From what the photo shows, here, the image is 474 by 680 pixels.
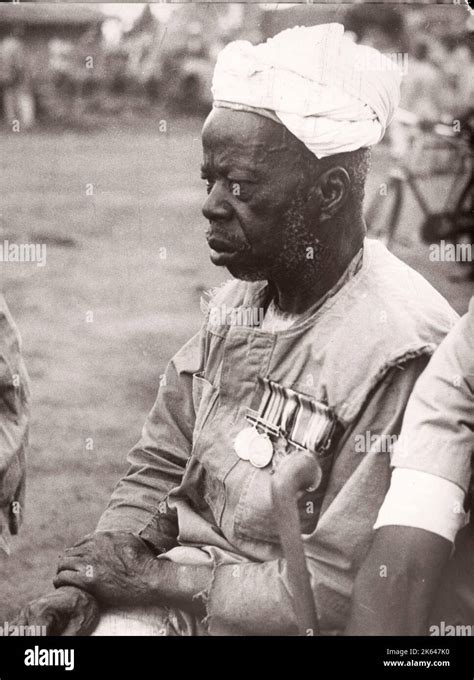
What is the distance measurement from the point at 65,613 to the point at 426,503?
98cm

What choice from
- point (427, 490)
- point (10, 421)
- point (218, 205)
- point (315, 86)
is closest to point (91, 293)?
point (10, 421)

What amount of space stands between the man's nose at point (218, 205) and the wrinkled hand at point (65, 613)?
1.02 meters

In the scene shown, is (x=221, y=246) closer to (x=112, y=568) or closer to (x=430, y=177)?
(x=112, y=568)

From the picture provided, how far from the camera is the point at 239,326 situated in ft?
9.00

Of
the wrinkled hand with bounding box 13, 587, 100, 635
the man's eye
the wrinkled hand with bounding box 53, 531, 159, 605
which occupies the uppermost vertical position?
the man's eye

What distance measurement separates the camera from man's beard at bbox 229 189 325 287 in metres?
2.61

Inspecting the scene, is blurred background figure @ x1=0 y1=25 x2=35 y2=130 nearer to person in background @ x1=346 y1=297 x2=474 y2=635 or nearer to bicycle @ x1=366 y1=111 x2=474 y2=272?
bicycle @ x1=366 y1=111 x2=474 y2=272

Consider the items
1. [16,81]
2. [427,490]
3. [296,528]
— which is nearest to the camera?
[427,490]

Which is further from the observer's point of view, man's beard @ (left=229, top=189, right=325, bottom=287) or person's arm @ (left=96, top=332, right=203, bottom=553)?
person's arm @ (left=96, top=332, right=203, bottom=553)

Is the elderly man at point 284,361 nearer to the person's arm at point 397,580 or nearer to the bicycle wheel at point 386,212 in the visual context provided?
the person's arm at point 397,580

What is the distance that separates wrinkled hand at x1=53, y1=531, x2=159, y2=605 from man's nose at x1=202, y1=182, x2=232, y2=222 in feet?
2.86

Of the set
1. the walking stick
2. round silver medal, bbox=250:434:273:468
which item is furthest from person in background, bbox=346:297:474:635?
round silver medal, bbox=250:434:273:468

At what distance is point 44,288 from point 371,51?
4.42 feet

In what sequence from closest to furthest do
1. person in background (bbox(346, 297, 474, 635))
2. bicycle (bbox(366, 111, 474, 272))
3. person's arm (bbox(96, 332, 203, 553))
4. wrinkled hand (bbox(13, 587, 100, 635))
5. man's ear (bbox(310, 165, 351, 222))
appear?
person in background (bbox(346, 297, 474, 635))
man's ear (bbox(310, 165, 351, 222))
wrinkled hand (bbox(13, 587, 100, 635))
person's arm (bbox(96, 332, 203, 553))
bicycle (bbox(366, 111, 474, 272))
